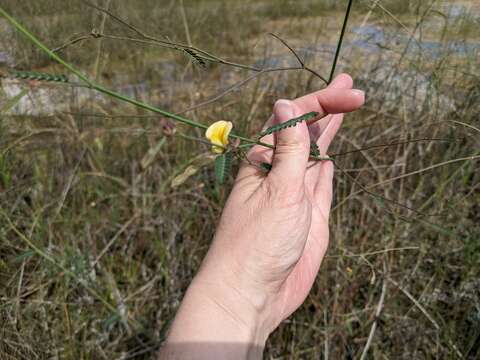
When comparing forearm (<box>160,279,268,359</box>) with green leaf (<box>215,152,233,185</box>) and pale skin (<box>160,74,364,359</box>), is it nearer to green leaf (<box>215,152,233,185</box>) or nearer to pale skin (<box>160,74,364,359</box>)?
pale skin (<box>160,74,364,359</box>)

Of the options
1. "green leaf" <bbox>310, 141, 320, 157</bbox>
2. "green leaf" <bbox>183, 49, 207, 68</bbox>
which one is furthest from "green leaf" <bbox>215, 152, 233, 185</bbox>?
"green leaf" <bbox>310, 141, 320, 157</bbox>

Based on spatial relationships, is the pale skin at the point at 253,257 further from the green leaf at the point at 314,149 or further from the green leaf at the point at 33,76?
the green leaf at the point at 33,76

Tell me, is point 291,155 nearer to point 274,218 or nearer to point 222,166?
point 274,218

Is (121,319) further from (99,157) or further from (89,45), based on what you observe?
(89,45)

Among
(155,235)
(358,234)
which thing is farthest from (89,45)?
(358,234)

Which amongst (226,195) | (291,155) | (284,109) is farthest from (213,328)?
(226,195)

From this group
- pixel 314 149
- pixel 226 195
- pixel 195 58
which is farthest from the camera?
pixel 226 195
